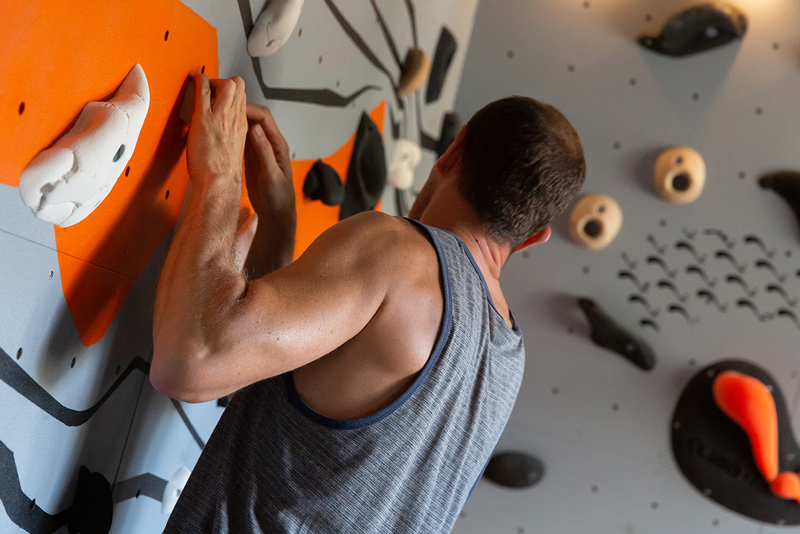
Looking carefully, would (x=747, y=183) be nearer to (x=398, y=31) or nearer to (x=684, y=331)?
(x=684, y=331)

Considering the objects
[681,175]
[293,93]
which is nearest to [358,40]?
[293,93]

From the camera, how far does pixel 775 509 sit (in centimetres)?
215

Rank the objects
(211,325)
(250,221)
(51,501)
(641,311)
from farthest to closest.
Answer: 1. (641,311)
2. (250,221)
3. (51,501)
4. (211,325)

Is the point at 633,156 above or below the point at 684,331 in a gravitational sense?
above

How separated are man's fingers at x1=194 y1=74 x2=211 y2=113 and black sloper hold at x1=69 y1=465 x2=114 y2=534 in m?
0.50

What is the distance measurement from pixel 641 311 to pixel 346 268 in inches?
73.4

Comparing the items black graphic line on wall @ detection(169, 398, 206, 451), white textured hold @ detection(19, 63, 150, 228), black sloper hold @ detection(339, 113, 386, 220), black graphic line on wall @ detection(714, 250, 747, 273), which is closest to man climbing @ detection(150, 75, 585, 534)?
white textured hold @ detection(19, 63, 150, 228)

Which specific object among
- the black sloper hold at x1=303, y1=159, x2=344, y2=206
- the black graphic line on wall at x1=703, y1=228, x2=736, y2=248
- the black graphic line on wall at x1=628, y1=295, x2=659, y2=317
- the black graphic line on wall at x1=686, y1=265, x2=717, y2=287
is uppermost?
the black sloper hold at x1=303, y1=159, x2=344, y2=206

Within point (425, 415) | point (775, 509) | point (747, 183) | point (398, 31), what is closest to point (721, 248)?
point (747, 183)

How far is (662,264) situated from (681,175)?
33 cm

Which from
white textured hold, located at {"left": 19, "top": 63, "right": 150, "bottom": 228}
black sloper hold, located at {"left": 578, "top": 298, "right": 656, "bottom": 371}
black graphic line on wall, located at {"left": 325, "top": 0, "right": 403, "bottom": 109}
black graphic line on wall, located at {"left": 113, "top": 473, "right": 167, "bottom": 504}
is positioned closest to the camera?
white textured hold, located at {"left": 19, "top": 63, "right": 150, "bottom": 228}

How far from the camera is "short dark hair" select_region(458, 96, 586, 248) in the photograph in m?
1.03

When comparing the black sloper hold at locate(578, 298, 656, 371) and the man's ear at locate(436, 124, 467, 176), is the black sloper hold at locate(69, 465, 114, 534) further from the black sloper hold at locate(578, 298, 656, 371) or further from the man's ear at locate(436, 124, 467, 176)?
the black sloper hold at locate(578, 298, 656, 371)

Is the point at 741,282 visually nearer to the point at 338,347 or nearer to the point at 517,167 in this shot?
the point at 517,167
